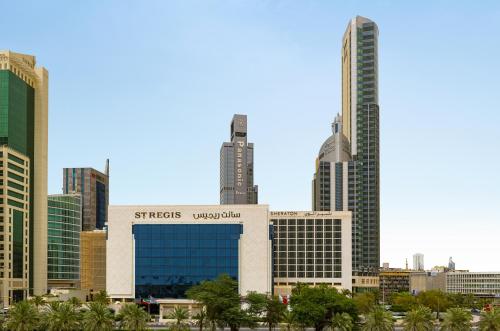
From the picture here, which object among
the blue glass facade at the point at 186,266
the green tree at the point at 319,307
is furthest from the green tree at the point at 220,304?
the blue glass facade at the point at 186,266

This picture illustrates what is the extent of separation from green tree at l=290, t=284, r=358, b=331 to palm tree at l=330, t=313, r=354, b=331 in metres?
5.47

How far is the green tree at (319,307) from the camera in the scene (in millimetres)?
138000

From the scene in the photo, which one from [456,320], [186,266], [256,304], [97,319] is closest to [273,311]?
[256,304]

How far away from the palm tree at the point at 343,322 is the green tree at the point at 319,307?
5473 millimetres

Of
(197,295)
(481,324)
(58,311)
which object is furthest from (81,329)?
(481,324)

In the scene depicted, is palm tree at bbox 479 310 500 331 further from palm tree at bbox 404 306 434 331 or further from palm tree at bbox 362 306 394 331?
palm tree at bbox 362 306 394 331

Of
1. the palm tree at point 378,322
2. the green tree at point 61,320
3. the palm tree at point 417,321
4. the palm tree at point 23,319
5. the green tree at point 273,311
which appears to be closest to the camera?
the green tree at point 61,320

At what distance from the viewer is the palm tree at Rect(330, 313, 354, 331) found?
131 metres

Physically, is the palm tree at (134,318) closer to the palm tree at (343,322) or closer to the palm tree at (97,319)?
the palm tree at (97,319)

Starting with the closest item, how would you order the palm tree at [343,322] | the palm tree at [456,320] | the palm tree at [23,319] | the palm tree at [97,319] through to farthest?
the palm tree at [97,319] → the palm tree at [23,319] → the palm tree at [456,320] → the palm tree at [343,322]

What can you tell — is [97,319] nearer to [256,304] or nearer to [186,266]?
[256,304]

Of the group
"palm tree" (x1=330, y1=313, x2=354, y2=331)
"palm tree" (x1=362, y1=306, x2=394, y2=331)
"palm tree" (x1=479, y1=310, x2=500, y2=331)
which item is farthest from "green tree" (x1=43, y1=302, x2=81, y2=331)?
"palm tree" (x1=479, y1=310, x2=500, y2=331)

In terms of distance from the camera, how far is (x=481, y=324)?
126m

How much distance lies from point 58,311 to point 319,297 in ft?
154
